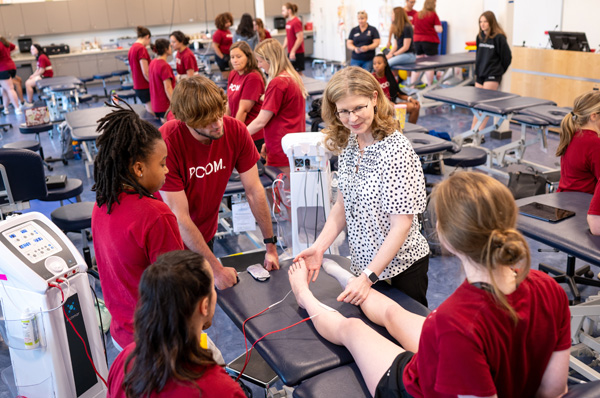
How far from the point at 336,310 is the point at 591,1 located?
6297mm

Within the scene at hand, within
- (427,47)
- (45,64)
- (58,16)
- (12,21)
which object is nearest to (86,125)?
(45,64)

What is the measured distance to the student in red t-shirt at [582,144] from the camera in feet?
8.73

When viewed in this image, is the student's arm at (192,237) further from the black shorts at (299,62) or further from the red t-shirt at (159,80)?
the black shorts at (299,62)

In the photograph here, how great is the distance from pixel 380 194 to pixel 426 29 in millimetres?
7004

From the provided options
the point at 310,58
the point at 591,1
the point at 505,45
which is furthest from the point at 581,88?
the point at 310,58

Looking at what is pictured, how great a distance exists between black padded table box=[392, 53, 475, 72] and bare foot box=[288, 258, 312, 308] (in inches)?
211

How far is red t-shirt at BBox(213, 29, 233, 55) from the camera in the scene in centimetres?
794

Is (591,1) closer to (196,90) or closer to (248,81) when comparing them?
(248,81)

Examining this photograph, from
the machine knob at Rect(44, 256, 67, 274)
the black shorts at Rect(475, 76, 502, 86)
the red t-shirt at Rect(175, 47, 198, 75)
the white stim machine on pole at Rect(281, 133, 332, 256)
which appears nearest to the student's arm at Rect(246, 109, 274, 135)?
the white stim machine on pole at Rect(281, 133, 332, 256)

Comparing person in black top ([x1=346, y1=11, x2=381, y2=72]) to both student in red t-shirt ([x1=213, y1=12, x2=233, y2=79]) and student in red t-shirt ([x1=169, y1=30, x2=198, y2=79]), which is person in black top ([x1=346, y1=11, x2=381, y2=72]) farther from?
student in red t-shirt ([x1=169, y1=30, x2=198, y2=79])

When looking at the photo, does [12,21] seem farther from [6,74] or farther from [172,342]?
[172,342]

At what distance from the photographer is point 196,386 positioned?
3.44 feet

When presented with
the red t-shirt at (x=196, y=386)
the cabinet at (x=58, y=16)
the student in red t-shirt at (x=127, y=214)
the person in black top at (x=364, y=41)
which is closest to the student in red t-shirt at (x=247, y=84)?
the student in red t-shirt at (x=127, y=214)

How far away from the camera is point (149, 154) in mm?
1543
